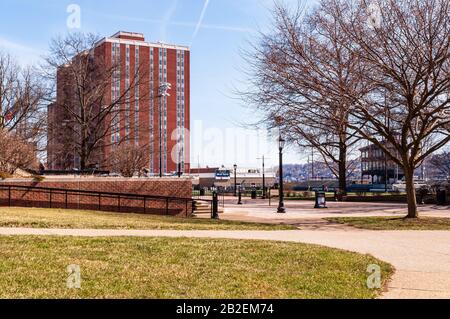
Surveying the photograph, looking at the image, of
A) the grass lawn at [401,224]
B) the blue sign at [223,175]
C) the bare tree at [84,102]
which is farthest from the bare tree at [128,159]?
the blue sign at [223,175]

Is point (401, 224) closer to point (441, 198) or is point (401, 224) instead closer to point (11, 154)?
point (441, 198)

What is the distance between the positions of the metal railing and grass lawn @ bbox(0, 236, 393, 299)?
43.6 ft

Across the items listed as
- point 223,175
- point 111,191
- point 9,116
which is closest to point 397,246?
point 111,191

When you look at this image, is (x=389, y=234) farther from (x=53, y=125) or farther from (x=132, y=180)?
(x=53, y=125)

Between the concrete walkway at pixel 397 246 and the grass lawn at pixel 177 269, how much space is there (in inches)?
17.6

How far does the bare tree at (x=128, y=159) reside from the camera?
38.8 meters

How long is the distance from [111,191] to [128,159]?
13.3 metres

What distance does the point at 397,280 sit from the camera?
798 cm

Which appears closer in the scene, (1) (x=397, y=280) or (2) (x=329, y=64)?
(1) (x=397, y=280)

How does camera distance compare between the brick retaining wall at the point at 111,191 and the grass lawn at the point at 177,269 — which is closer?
the grass lawn at the point at 177,269

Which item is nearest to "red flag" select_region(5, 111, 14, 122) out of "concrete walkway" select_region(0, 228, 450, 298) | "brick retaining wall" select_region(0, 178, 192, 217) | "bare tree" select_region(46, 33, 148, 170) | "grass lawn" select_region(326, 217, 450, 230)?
"bare tree" select_region(46, 33, 148, 170)

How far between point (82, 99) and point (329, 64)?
2077 cm

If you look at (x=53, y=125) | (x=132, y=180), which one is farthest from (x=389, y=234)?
(x=53, y=125)

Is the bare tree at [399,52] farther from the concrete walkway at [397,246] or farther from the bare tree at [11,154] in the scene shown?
the bare tree at [11,154]
